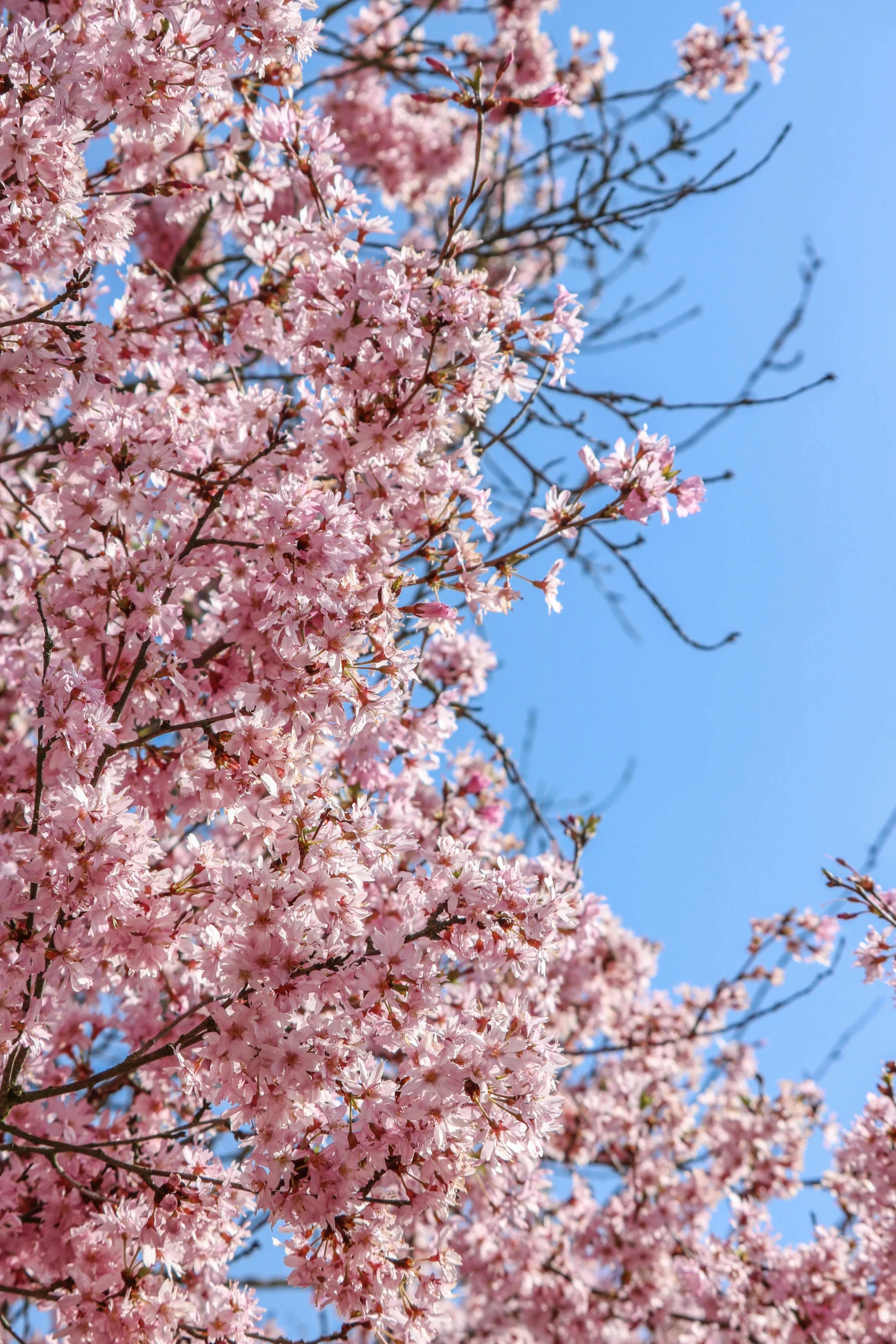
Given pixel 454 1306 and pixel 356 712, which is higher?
pixel 356 712

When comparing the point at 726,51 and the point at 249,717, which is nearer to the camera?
the point at 249,717

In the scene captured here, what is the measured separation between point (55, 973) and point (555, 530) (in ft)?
7.25

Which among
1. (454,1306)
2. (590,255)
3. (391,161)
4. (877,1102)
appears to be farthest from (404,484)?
(454,1306)

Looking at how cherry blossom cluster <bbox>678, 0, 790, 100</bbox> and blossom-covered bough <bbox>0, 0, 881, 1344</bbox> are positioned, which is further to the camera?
cherry blossom cluster <bbox>678, 0, 790, 100</bbox>

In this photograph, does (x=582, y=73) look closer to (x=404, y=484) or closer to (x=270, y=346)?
(x=270, y=346)

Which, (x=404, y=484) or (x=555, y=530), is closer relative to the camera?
(x=555, y=530)

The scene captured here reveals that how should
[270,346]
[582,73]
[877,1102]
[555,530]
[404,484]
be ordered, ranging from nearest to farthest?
[555,530] → [404,484] → [270,346] → [877,1102] → [582,73]

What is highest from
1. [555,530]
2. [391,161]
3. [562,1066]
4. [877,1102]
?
[391,161]

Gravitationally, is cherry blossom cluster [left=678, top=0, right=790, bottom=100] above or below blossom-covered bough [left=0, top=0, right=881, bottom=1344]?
above

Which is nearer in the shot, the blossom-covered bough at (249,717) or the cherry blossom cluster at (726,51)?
the blossom-covered bough at (249,717)

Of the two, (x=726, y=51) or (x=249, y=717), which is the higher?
(x=726, y=51)

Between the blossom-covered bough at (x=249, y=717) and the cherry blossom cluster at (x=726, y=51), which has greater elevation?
the cherry blossom cluster at (x=726, y=51)

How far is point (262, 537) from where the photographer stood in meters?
3.00

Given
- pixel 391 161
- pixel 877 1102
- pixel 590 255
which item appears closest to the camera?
pixel 877 1102
